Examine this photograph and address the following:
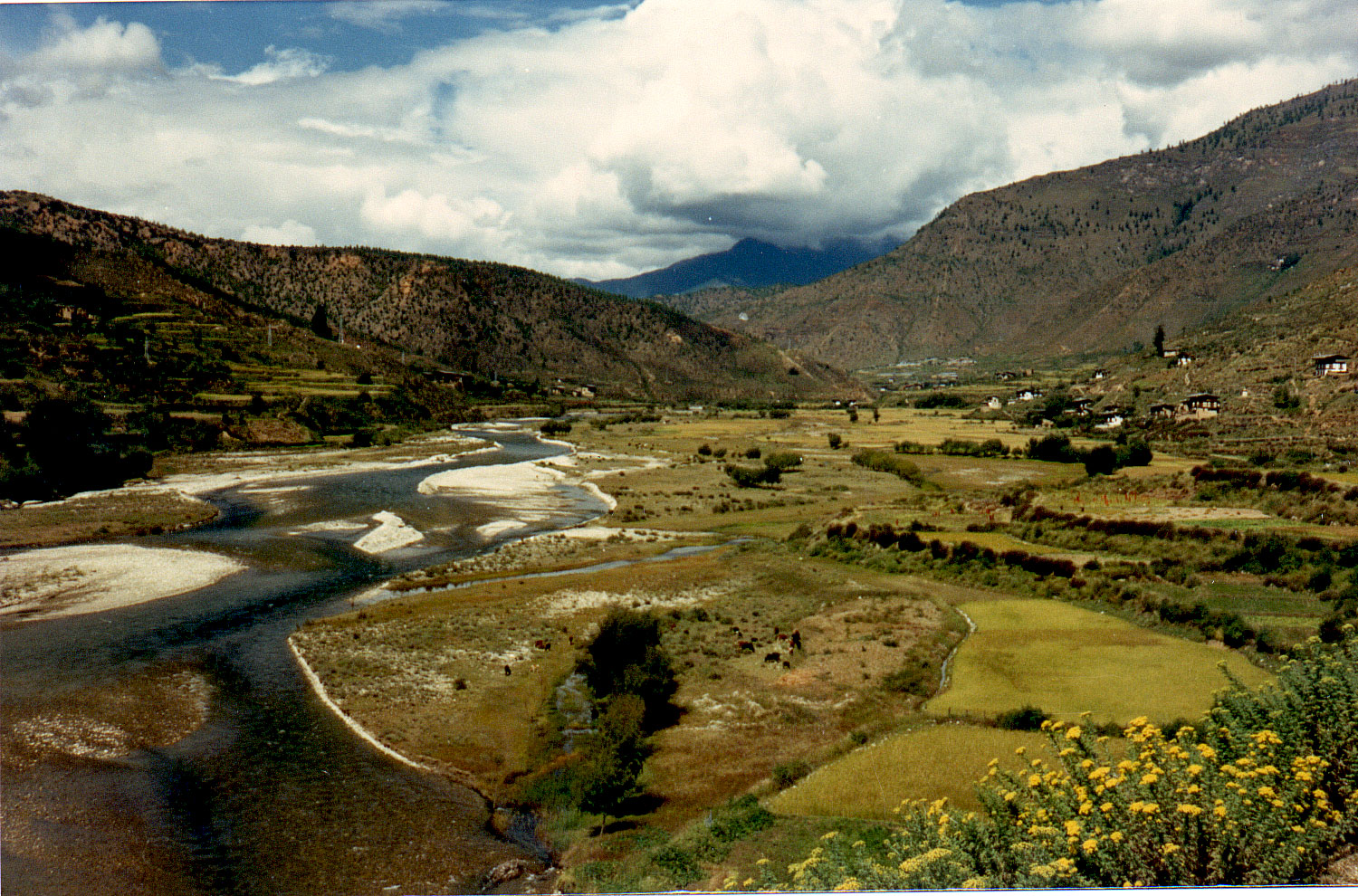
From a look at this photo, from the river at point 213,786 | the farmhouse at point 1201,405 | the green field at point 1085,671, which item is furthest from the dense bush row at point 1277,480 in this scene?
the river at point 213,786

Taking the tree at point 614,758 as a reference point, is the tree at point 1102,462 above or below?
above

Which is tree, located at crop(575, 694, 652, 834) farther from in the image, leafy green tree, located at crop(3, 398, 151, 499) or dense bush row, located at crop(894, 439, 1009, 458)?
dense bush row, located at crop(894, 439, 1009, 458)

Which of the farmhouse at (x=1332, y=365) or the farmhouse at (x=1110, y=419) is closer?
the farmhouse at (x=1332, y=365)

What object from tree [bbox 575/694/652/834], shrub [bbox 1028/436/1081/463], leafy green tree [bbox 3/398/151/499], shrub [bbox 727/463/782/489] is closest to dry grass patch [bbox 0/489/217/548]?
leafy green tree [bbox 3/398/151/499]

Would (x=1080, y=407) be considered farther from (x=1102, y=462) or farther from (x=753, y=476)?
(x=753, y=476)

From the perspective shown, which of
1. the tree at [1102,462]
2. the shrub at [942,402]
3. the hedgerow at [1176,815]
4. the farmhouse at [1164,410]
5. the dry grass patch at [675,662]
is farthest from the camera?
the shrub at [942,402]

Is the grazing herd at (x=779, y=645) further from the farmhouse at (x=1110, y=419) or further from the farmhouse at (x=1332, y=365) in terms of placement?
the farmhouse at (x=1110, y=419)

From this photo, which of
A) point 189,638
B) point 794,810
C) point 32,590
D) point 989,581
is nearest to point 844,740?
point 794,810
